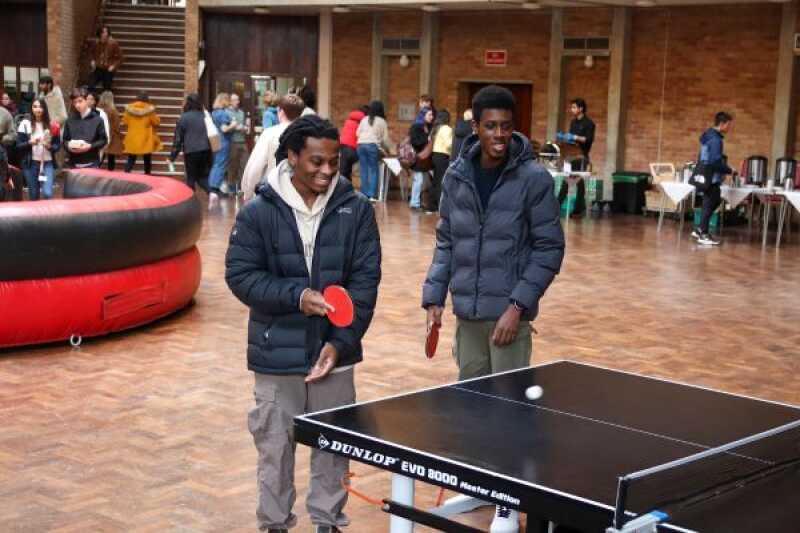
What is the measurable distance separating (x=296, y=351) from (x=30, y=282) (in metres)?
3.93

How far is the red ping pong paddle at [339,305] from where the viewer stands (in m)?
3.96

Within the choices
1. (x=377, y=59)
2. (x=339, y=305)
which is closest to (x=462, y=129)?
(x=377, y=59)

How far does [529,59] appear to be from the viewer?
69.1 feet

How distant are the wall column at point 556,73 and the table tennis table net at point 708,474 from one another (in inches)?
672

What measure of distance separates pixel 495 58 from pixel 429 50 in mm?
1254

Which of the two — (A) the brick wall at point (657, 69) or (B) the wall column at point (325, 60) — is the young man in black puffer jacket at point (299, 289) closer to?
(A) the brick wall at point (657, 69)

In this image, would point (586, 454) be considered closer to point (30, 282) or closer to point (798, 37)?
point (30, 282)

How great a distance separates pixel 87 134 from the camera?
1290 cm

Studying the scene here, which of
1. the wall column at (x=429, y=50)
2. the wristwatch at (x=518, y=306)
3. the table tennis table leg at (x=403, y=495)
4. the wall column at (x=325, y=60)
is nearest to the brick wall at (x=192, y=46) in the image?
the wall column at (x=325, y=60)

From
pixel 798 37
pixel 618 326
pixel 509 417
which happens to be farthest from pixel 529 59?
pixel 509 417

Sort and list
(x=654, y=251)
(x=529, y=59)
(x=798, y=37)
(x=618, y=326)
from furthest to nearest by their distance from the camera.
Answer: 1. (x=529, y=59)
2. (x=798, y=37)
3. (x=654, y=251)
4. (x=618, y=326)

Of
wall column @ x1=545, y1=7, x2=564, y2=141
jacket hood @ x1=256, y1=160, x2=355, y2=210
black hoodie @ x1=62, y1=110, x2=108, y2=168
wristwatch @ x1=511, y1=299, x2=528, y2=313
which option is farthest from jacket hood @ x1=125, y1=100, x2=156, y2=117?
jacket hood @ x1=256, y1=160, x2=355, y2=210

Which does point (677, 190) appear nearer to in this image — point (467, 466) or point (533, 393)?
point (533, 393)

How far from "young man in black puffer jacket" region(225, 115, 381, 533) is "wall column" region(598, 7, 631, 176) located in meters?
15.9
